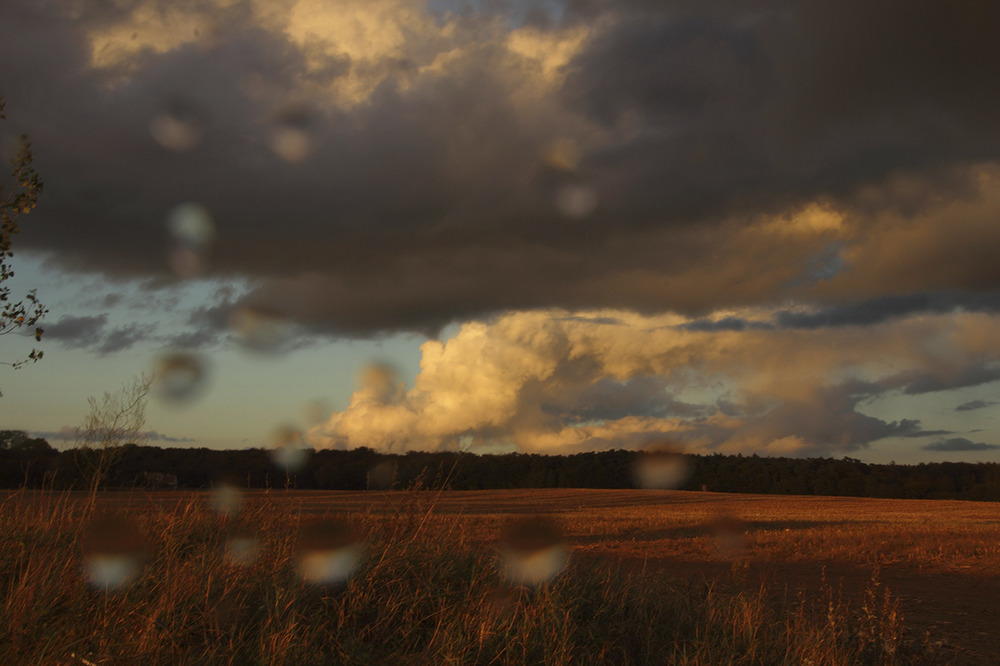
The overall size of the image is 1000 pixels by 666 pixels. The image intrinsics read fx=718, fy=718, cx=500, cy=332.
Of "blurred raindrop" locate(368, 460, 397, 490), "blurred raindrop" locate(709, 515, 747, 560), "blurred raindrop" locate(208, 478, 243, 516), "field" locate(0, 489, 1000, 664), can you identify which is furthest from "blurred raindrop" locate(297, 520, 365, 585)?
"blurred raindrop" locate(709, 515, 747, 560)

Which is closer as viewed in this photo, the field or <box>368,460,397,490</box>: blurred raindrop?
the field

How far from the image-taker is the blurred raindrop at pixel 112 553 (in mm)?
5547

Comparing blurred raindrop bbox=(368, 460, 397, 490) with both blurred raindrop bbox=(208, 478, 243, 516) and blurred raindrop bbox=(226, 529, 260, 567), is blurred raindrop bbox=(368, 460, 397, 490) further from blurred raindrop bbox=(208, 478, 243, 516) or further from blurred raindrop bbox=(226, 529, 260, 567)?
blurred raindrop bbox=(208, 478, 243, 516)

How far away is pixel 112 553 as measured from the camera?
19.7 feet

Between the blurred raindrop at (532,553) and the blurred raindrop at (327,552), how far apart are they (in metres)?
1.48

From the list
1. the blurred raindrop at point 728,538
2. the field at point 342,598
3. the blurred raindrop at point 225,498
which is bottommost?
the blurred raindrop at point 728,538

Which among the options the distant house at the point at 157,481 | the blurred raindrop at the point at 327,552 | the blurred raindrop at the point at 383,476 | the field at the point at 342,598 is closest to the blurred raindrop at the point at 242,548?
the field at the point at 342,598

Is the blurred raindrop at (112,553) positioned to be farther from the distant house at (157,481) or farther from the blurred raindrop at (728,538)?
the blurred raindrop at (728,538)

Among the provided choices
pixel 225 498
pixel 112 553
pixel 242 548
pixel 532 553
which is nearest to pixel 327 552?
pixel 242 548

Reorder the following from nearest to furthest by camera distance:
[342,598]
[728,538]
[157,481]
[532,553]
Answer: [342,598], [532,553], [157,481], [728,538]

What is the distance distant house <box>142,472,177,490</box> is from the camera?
339 inches

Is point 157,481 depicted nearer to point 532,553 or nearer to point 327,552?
point 327,552

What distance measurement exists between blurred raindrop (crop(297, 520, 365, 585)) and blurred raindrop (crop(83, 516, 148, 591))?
4.34 feet

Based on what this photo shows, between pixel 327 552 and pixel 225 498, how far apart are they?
2.02 m
